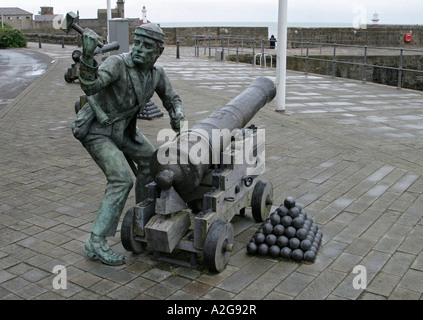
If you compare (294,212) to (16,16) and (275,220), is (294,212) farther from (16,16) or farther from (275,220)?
(16,16)

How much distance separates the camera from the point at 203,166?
4.50m

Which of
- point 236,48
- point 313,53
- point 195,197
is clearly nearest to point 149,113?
point 195,197

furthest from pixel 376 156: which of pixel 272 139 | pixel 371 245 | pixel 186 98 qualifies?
pixel 186 98

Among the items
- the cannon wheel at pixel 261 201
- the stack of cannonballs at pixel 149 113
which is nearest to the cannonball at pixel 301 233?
the cannon wheel at pixel 261 201

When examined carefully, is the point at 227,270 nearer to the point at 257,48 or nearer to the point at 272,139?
the point at 272,139

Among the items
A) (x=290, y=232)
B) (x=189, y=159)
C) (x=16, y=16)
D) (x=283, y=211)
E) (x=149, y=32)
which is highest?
(x=16, y=16)

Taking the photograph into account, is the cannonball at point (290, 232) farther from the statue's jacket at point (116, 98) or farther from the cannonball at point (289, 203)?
the statue's jacket at point (116, 98)

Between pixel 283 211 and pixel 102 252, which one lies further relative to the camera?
pixel 283 211

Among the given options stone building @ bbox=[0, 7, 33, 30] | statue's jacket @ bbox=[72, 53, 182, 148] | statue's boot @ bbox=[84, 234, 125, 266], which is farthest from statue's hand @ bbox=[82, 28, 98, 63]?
stone building @ bbox=[0, 7, 33, 30]

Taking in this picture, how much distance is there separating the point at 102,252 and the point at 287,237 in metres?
1.60

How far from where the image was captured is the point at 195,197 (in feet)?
15.8

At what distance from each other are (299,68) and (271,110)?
1615cm

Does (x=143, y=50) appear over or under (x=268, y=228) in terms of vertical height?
over

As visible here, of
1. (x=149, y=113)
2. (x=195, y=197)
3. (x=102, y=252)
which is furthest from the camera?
(x=149, y=113)
